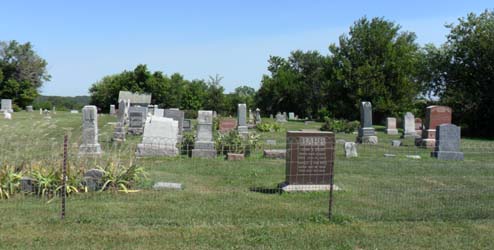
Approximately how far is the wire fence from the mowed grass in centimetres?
2

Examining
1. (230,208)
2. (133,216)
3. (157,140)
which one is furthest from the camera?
(157,140)

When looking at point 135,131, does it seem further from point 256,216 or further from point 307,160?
point 256,216

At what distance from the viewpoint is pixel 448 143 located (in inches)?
655

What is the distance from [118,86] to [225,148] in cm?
5400

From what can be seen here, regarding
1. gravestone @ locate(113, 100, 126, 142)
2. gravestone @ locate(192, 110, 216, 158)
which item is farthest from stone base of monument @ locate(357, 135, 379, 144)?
gravestone @ locate(113, 100, 126, 142)

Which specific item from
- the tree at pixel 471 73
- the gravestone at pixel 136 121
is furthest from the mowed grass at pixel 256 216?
the tree at pixel 471 73

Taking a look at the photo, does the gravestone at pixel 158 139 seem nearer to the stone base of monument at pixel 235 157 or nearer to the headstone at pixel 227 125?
the stone base of monument at pixel 235 157

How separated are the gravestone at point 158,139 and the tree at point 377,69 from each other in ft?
110

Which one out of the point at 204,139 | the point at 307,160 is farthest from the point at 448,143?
the point at 307,160

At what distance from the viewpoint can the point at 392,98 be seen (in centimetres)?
4675

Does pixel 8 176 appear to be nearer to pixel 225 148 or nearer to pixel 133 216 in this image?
pixel 133 216

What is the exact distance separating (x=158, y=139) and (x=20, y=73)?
54.7 meters

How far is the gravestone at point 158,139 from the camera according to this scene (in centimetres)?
1540

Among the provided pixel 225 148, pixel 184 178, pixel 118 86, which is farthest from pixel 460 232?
pixel 118 86
